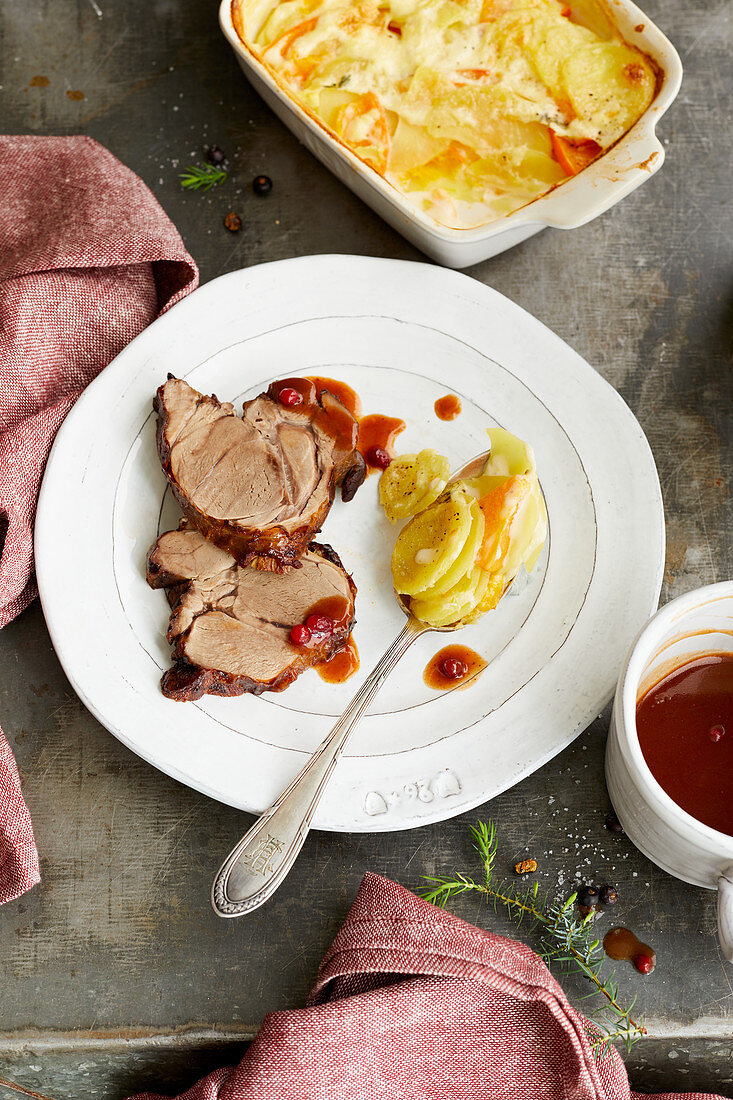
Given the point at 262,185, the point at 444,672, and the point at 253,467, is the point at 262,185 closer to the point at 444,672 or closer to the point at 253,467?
the point at 253,467

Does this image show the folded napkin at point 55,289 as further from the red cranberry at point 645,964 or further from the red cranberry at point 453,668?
the red cranberry at point 645,964

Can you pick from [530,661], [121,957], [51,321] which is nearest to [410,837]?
[530,661]

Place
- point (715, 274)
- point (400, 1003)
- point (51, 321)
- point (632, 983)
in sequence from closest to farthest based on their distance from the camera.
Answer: point (400, 1003), point (632, 983), point (51, 321), point (715, 274)

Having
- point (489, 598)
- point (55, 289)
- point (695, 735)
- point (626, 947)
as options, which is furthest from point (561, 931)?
point (55, 289)

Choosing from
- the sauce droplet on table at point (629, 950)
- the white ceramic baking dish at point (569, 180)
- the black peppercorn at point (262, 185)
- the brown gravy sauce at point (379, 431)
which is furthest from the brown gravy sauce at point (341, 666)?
the black peppercorn at point (262, 185)

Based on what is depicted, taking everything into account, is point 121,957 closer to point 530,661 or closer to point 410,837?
point 410,837

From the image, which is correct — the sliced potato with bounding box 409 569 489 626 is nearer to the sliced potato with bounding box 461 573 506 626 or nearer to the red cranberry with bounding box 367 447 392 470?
the sliced potato with bounding box 461 573 506 626

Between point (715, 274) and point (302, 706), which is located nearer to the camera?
point (302, 706)
